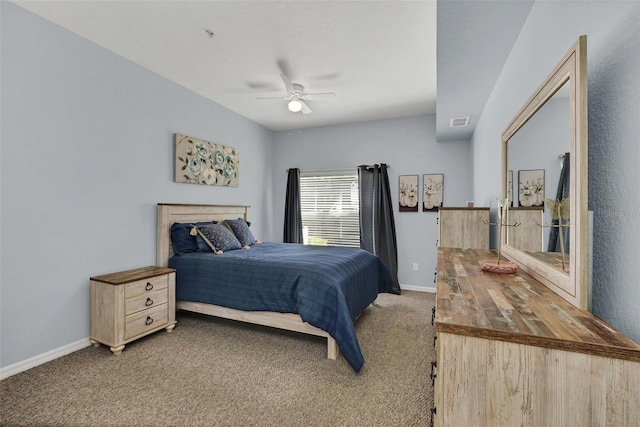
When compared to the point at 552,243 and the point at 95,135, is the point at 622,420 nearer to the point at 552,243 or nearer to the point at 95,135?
the point at 552,243

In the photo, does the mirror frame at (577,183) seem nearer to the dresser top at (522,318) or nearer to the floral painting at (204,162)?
the dresser top at (522,318)

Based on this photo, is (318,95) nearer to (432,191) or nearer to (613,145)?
(432,191)

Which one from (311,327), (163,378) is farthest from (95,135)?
(311,327)

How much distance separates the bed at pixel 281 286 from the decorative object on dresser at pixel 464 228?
87cm

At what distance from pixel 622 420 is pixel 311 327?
1984mm

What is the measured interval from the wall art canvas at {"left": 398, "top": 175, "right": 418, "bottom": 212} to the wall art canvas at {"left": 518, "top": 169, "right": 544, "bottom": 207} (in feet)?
9.23

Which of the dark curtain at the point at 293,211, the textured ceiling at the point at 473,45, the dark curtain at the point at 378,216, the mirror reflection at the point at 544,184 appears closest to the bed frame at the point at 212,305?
the dark curtain at the point at 293,211

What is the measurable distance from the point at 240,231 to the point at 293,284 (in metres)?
1.58

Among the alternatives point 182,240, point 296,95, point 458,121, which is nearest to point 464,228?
point 458,121

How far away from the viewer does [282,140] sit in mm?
5234

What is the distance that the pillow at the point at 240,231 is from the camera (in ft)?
12.3

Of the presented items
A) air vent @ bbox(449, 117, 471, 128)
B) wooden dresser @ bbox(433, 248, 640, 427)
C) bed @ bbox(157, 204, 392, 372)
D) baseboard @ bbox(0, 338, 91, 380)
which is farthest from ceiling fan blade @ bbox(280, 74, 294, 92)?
baseboard @ bbox(0, 338, 91, 380)

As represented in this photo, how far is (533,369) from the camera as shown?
2.49 ft

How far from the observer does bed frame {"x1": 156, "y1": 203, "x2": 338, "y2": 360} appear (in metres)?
2.49
